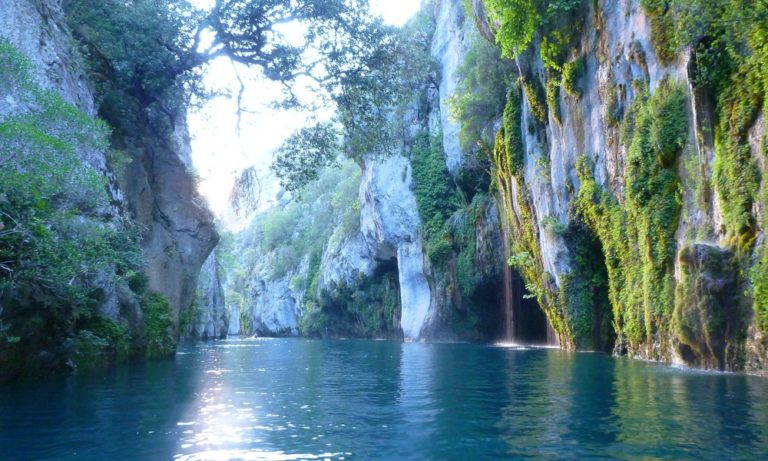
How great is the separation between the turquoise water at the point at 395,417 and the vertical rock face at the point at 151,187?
807 cm

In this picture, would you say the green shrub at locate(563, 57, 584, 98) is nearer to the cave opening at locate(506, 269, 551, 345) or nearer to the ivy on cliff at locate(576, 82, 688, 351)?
the ivy on cliff at locate(576, 82, 688, 351)

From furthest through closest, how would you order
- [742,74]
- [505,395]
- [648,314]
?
1. [648,314]
2. [742,74]
3. [505,395]

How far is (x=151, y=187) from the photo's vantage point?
26.2 metres

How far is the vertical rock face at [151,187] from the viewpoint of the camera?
16500mm

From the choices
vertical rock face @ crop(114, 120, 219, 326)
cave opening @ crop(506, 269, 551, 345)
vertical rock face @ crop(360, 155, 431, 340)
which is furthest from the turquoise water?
vertical rock face @ crop(360, 155, 431, 340)

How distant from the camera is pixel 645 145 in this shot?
1708 centimetres

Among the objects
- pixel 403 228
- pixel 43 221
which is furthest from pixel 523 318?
pixel 43 221

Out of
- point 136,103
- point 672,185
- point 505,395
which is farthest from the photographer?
point 136,103

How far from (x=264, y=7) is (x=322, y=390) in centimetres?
1454

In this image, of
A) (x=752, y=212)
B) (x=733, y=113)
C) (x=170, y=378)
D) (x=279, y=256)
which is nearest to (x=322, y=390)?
(x=170, y=378)

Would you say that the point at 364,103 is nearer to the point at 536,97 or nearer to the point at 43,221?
the point at 536,97

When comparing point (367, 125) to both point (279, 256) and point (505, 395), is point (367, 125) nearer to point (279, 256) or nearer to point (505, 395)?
point (505, 395)

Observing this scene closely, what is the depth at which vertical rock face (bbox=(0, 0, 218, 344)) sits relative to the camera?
1650 centimetres

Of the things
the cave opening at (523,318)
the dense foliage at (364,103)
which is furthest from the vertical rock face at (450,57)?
the dense foliage at (364,103)
